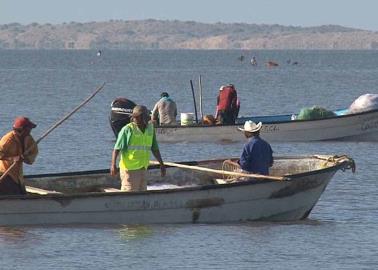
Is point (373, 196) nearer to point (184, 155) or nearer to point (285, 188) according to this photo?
point (285, 188)

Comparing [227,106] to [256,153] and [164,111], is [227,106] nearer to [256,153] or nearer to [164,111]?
[164,111]

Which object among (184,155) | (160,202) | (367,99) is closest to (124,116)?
(184,155)

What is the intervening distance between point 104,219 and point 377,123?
1648 centimetres

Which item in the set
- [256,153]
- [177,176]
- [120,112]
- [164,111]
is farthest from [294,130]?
[256,153]

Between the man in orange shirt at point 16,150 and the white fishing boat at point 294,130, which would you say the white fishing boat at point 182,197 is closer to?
the man in orange shirt at point 16,150

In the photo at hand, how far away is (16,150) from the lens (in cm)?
2006

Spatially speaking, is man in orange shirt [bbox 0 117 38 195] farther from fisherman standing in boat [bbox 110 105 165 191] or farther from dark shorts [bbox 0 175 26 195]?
fisherman standing in boat [bbox 110 105 165 191]

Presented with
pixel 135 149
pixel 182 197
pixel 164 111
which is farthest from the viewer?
pixel 164 111

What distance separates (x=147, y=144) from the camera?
20.5 m

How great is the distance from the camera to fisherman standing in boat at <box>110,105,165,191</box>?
20422 mm

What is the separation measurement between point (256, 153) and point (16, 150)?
11.3 feet

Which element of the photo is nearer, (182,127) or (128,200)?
(128,200)

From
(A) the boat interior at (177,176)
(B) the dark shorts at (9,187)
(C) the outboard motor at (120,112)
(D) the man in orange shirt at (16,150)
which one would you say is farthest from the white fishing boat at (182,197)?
(C) the outboard motor at (120,112)

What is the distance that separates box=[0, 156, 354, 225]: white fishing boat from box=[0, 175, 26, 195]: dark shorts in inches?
7.9
